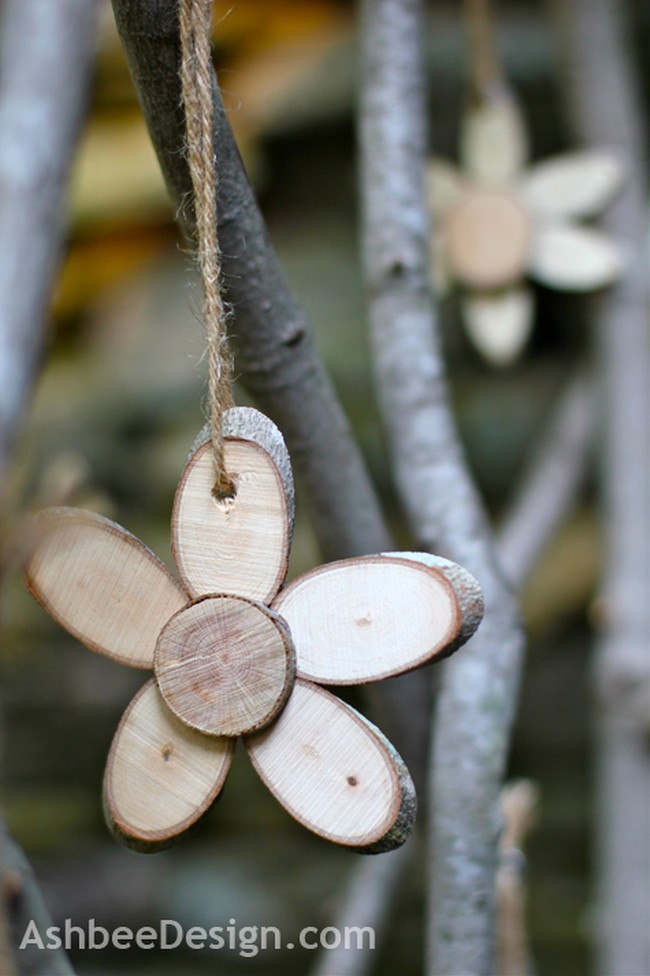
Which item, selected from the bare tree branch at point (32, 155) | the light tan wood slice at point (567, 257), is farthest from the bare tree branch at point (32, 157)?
the light tan wood slice at point (567, 257)

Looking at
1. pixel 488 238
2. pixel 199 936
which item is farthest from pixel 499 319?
pixel 199 936

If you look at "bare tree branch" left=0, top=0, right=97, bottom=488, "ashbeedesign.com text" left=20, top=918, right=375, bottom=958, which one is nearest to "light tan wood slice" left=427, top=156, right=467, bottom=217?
"bare tree branch" left=0, top=0, right=97, bottom=488

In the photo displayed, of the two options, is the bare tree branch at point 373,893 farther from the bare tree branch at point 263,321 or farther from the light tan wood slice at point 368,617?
the light tan wood slice at point 368,617

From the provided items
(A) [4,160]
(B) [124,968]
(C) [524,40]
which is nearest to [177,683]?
(A) [4,160]

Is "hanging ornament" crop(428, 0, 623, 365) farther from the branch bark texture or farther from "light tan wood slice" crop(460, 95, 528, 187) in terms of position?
the branch bark texture

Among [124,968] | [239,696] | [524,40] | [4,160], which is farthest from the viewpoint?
[124,968]

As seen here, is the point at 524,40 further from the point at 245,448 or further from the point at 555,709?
A: the point at 245,448

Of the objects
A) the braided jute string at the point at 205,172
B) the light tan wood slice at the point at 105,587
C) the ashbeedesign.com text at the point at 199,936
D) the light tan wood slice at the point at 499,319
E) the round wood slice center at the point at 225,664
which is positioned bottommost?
the ashbeedesign.com text at the point at 199,936
